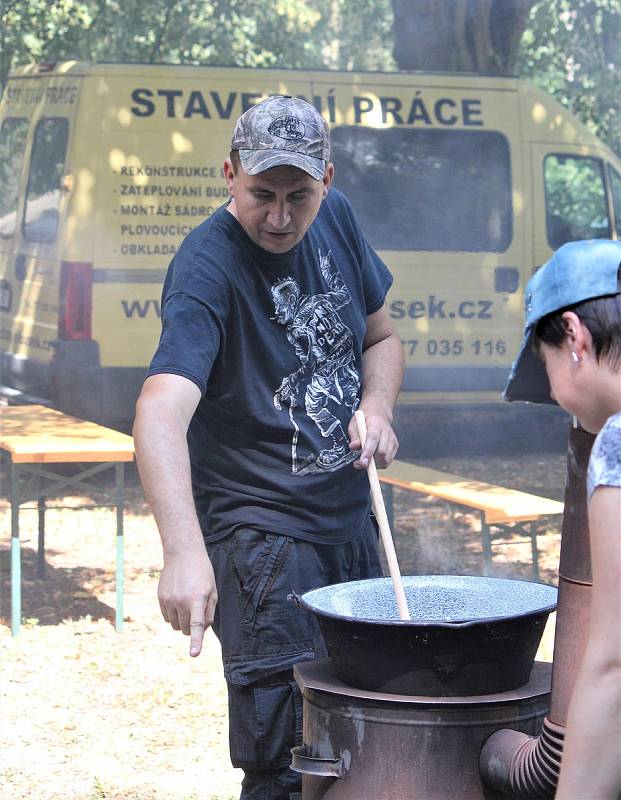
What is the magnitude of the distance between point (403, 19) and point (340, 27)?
11860 mm

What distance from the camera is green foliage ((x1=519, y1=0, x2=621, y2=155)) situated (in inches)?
512

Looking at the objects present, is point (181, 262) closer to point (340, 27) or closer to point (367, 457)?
point (367, 457)

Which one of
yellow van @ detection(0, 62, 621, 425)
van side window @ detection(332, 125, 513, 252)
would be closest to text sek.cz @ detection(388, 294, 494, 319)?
yellow van @ detection(0, 62, 621, 425)

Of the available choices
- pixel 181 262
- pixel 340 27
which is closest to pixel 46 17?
pixel 340 27

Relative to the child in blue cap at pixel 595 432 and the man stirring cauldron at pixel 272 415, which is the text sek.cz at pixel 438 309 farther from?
the child in blue cap at pixel 595 432

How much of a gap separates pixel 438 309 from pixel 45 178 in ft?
9.24

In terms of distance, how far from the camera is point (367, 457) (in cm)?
254

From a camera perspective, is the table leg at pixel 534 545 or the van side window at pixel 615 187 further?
the van side window at pixel 615 187

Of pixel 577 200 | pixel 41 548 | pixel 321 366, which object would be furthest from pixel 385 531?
pixel 577 200

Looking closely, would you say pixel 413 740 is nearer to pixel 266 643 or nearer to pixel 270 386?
pixel 266 643

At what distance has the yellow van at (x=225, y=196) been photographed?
25.4ft

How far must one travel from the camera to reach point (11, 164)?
28.9 feet

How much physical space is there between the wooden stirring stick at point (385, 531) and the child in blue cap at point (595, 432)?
0.61 meters

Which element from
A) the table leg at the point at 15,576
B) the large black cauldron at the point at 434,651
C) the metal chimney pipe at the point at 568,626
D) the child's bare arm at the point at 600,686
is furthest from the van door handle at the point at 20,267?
the child's bare arm at the point at 600,686
